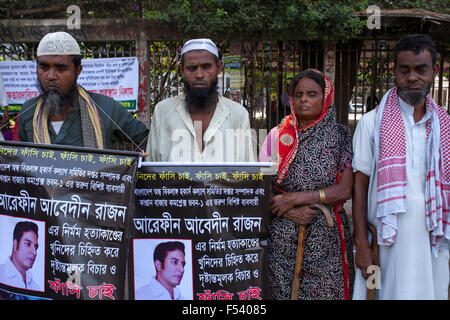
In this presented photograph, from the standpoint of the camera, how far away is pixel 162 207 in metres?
2.50

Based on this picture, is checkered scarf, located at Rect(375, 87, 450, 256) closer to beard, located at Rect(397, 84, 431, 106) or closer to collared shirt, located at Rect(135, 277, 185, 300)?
beard, located at Rect(397, 84, 431, 106)

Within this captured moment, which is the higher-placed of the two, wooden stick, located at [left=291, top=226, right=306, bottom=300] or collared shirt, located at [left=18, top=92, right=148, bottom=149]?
collared shirt, located at [left=18, top=92, right=148, bottom=149]

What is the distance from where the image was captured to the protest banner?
19.8ft

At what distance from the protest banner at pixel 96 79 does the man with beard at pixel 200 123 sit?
11.0ft

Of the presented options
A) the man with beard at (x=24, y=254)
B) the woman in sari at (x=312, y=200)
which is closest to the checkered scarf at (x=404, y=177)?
the woman in sari at (x=312, y=200)

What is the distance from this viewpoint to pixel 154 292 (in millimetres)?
2512

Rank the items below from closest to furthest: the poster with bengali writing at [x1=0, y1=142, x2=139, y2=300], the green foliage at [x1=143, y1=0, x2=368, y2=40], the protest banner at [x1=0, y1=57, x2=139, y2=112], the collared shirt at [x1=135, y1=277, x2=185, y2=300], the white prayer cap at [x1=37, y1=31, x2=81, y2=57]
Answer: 1. the poster with bengali writing at [x1=0, y1=142, x2=139, y2=300]
2. the collared shirt at [x1=135, y1=277, x2=185, y2=300]
3. the white prayer cap at [x1=37, y1=31, x2=81, y2=57]
4. the green foliage at [x1=143, y1=0, x2=368, y2=40]
5. the protest banner at [x1=0, y1=57, x2=139, y2=112]

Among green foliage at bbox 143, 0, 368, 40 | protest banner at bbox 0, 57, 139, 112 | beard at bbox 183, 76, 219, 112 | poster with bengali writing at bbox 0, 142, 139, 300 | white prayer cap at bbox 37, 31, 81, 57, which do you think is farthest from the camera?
protest banner at bbox 0, 57, 139, 112

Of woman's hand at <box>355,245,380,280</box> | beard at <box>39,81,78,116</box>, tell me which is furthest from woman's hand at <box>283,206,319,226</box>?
beard at <box>39,81,78,116</box>

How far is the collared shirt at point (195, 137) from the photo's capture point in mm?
2803

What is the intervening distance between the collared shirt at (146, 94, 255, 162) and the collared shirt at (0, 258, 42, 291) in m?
1.06

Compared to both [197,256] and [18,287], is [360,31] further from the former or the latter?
[18,287]
